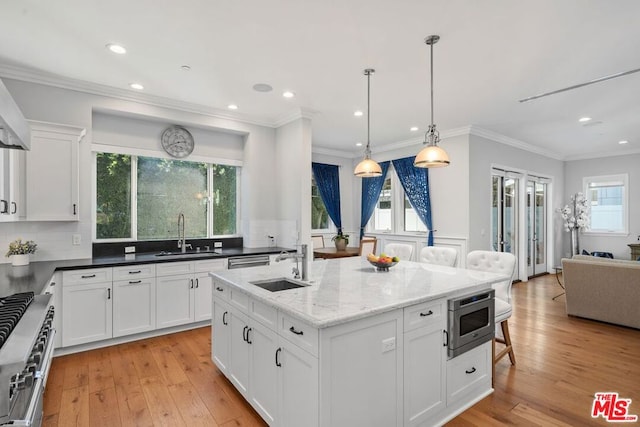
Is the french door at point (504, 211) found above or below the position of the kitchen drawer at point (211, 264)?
above

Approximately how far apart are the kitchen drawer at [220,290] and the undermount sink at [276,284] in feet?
1.06

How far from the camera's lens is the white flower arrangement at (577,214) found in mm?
7719

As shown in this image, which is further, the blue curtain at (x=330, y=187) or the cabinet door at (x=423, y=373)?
the blue curtain at (x=330, y=187)

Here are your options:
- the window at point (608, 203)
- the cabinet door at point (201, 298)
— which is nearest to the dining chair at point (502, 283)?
the cabinet door at point (201, 298)

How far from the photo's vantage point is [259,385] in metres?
2.20

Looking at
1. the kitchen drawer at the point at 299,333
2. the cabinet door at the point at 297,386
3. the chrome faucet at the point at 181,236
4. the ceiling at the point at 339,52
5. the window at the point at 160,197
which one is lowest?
the cabinet door at the point at 297,386

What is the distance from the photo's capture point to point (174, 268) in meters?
3.89

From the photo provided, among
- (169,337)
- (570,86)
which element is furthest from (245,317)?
(570,86)

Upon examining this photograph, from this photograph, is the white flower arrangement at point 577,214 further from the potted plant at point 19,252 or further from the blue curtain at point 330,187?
the potted plant at point 19,252

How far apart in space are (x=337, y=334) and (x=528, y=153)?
23.2 feet

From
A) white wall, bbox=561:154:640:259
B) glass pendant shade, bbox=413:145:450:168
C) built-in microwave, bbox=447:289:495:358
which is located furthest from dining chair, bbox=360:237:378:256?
white wall, bbox=561:154:640:259

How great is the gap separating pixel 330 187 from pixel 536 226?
479 cm

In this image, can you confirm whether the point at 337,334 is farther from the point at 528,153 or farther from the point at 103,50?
the point at 528,153

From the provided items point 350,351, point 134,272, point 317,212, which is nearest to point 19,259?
point 134,272
